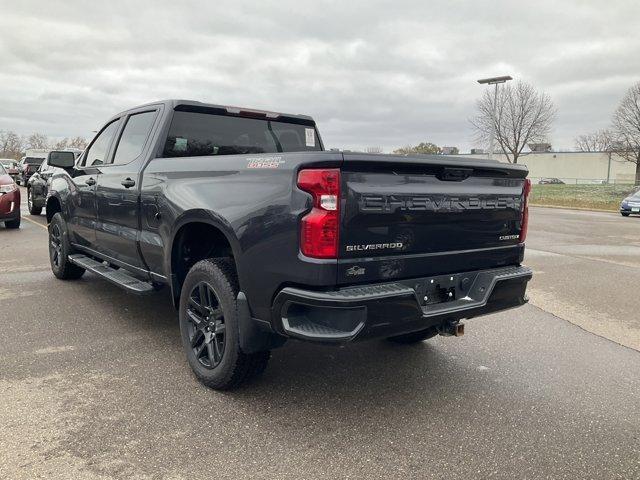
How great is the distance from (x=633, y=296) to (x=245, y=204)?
5.58 m

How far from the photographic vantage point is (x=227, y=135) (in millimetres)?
4566

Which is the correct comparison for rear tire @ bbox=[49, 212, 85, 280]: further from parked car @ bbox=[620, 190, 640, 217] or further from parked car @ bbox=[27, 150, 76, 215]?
parked car @ bbox=[620, 190, 640, 217]

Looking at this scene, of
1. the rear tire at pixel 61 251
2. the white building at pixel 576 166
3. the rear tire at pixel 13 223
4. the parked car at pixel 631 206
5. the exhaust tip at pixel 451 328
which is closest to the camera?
the exhaust tip at pixel 451 328

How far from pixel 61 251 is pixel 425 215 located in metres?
4.93

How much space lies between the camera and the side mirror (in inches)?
218

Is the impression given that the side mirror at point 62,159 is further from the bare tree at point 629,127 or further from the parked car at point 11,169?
the bare tree at point 629,127

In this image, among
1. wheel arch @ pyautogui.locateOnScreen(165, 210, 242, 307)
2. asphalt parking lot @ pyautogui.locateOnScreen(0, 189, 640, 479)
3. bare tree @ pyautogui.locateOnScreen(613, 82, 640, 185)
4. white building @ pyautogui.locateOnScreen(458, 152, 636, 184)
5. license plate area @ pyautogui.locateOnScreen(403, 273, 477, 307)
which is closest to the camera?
asphalt parking lot @ pyautogui.locateOnScreen(0, 189, 640, 479)

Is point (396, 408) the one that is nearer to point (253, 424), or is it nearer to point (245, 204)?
point (253, 424)

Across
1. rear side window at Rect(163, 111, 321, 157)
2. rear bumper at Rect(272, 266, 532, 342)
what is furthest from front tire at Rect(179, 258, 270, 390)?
rear side window at Rect(163, 111, 321, 157)

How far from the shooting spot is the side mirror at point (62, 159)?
5531mm

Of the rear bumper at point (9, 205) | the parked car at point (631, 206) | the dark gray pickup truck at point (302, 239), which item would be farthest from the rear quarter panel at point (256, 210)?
the parked car at point (631, 206)

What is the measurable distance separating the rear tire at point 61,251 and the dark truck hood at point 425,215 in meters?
4.45

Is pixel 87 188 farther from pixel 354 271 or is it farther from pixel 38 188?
pixel 38 188

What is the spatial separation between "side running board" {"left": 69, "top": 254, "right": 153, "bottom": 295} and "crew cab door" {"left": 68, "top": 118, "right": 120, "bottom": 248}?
176 mm
